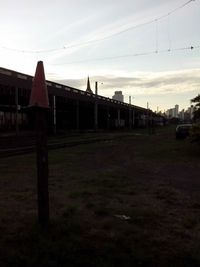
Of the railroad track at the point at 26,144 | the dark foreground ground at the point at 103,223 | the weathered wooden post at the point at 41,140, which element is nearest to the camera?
the dark foreground ground at the point at 103,223

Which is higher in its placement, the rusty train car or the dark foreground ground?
the rusty train car

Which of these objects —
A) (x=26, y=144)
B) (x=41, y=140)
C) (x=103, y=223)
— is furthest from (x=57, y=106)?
(x=41, y=140)

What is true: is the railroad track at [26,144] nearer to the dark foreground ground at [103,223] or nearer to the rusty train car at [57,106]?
the rusty train car at [57,106]

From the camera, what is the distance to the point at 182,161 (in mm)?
22047

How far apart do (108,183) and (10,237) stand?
A: 21.3ft

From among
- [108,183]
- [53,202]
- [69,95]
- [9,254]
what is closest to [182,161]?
[108,183]

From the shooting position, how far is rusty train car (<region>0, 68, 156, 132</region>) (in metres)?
58.4

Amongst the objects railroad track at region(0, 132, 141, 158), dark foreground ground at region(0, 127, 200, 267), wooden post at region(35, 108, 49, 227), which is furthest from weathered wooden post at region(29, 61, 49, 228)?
railroad track at region(0, 132, 141, 158)

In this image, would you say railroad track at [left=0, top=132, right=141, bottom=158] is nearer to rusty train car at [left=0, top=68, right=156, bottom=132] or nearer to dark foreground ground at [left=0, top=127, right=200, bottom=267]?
rusty train car at [left=0, top=68, right=156, bottom=132]

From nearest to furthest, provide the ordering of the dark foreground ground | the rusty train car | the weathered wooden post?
the dark foreground ground < the weathered wooden post < the rusty train car

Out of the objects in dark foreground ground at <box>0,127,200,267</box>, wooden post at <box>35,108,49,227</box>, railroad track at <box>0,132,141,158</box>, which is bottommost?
railroad track at <box>0,132,141,158</box>

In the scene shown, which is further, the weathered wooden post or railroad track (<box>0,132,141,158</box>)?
railroad track (<box>0,132,141,158</box>)

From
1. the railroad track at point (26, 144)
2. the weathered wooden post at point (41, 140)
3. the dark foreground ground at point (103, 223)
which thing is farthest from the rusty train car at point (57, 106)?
the weathered wooden post at point (41, 140)

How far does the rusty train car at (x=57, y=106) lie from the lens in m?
58.4
